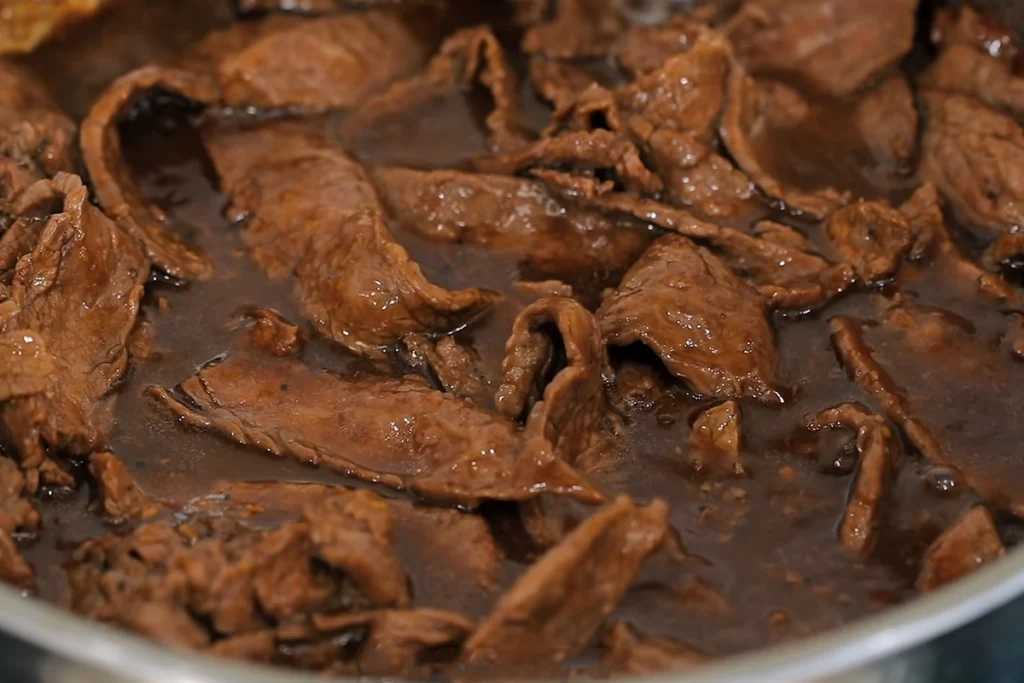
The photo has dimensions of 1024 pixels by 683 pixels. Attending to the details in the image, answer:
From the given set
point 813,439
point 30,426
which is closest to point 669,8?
point 813,439

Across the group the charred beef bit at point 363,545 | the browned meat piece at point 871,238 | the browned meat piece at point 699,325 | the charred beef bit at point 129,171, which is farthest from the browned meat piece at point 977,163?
the charred beef bit at point 129,171

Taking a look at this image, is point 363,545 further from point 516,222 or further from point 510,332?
point 516,222

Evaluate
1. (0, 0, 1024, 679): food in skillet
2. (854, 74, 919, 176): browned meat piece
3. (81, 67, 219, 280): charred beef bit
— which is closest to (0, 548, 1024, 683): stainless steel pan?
(0, 0, 1024, 679): food in skillet

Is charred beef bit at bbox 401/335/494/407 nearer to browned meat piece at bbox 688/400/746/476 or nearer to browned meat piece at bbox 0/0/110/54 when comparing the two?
browned meat piece at bbox 688/400/746/476

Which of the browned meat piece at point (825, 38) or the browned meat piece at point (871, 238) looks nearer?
the browned meat piece at point (871, 238)

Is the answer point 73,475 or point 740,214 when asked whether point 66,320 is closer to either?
point 73,475

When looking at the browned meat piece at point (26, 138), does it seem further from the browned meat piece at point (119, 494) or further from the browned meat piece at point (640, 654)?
the browned meat piece at point (640, 654)
